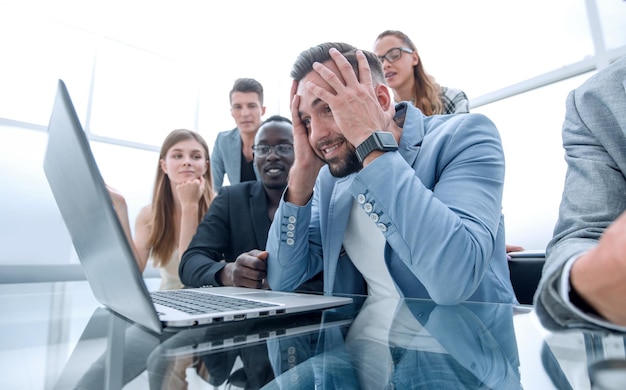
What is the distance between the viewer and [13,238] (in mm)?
2734

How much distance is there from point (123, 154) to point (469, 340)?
3481 millimetres

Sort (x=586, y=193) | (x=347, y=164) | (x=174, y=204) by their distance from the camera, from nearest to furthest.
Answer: (x=586, y=193)
(x=347, y=164)
(x=174, y=204)

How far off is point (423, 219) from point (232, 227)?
927mm

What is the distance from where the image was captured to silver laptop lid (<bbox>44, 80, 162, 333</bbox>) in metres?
0.32

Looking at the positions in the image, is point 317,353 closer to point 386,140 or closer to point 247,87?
point 386,140

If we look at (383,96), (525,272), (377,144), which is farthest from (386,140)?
(525,272)

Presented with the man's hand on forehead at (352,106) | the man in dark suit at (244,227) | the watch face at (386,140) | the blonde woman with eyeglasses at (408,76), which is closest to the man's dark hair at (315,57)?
the man's hand on forehead at (352,106)

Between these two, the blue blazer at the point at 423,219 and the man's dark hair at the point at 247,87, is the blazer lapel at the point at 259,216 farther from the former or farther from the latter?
the man's dark hair at the point at 247,87

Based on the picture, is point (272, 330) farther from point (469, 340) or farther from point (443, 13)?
point (443, 13)

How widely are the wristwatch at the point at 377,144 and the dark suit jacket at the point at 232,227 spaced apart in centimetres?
74

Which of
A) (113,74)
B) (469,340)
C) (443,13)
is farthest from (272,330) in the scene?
(113,74)

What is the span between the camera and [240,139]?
220cm

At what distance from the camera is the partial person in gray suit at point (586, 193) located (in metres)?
0.28

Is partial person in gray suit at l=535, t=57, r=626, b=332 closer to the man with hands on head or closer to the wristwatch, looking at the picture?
the man with hands on head
